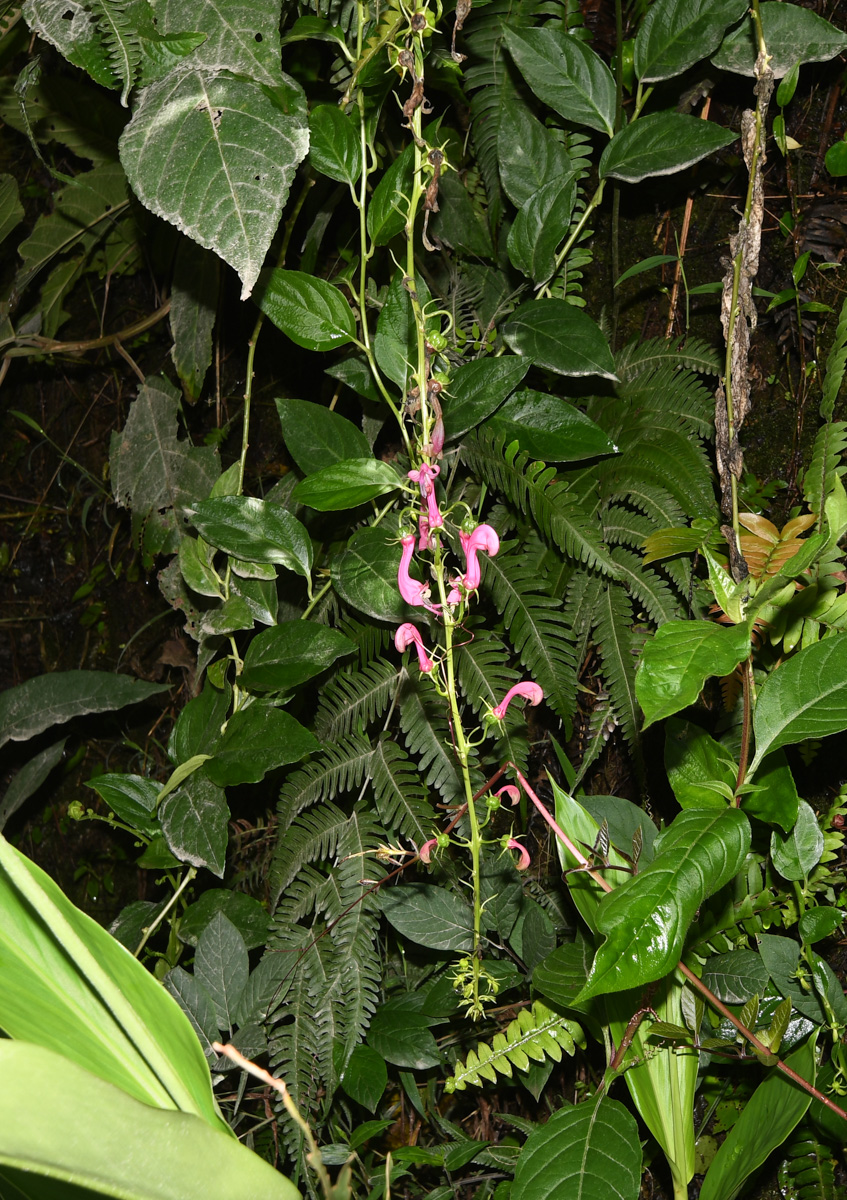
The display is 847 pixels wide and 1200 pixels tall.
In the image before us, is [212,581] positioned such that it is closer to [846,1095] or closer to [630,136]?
[630,136]

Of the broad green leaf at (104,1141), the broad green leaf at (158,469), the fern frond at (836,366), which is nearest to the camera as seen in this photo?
the broad green leaf at (104,1141)

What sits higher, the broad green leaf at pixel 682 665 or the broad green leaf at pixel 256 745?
the broad green leaf at pixel 682 665

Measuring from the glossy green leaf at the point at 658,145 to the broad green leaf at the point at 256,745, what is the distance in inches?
29.0

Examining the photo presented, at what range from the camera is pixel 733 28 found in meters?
0.96

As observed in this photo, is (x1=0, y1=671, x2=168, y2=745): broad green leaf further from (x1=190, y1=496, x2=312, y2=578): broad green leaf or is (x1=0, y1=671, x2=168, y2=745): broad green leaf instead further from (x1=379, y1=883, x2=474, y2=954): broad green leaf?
(x1=379, y1=883, x2=474, y2=954): broad green leaf

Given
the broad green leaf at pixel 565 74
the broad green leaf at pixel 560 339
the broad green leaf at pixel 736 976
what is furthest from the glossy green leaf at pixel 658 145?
the broad green leaf at pixel 736 976

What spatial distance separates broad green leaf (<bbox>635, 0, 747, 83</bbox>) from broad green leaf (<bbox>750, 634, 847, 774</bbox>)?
26.6 inches

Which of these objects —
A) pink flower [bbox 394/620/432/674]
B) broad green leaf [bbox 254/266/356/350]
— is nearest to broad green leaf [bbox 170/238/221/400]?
broad green leaf [bbox 254/266/356/350]

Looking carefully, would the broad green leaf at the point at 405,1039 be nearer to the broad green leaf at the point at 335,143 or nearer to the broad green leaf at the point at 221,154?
the broad green leaf at the point at 221,154

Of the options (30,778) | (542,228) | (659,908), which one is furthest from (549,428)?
(30,778)

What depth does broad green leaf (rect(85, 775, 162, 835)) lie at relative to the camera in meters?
1.16

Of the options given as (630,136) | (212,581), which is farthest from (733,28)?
(212,581)

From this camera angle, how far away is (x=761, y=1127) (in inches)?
30.7

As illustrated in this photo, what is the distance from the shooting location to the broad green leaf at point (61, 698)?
1.38m
